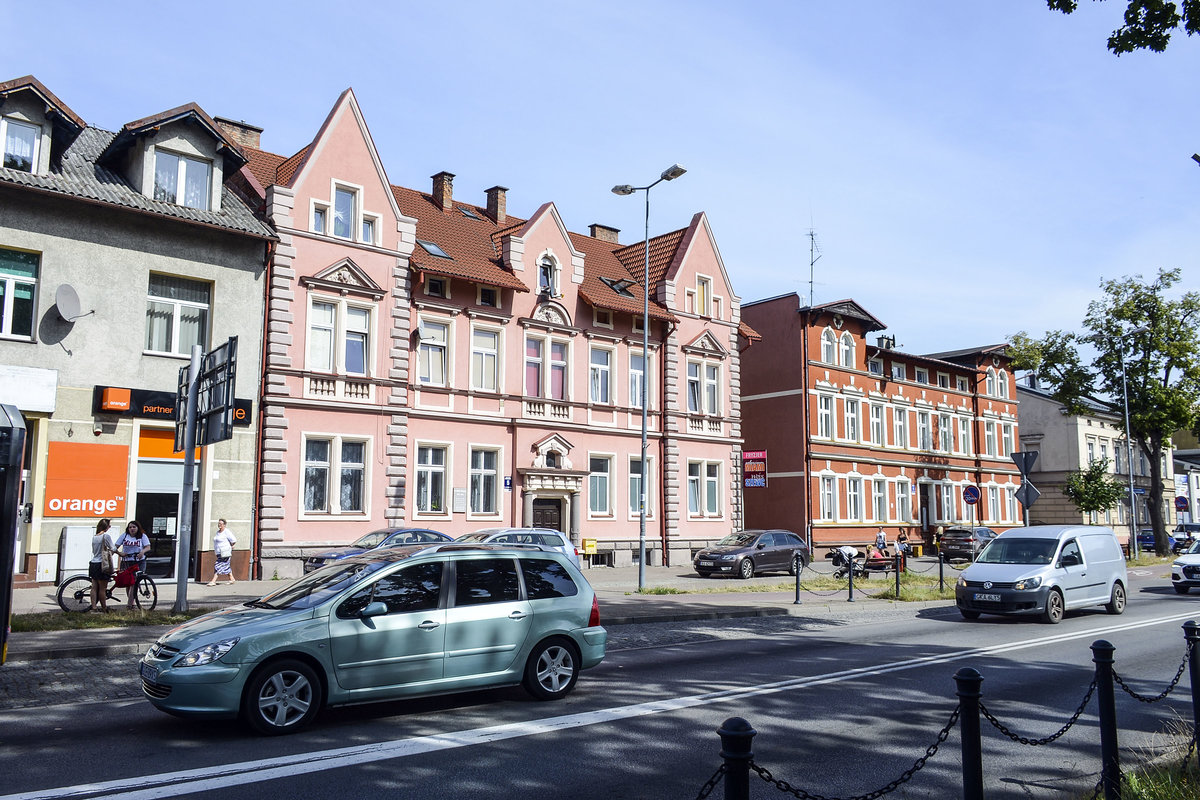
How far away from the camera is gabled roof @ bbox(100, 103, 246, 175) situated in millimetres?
23062

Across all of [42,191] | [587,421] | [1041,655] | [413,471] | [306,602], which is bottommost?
[1041,655]

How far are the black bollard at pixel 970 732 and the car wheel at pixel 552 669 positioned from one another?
16.2ft

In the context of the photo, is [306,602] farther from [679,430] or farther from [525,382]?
[679,430]

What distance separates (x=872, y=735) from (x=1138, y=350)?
4606 cm

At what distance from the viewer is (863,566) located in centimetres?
3011

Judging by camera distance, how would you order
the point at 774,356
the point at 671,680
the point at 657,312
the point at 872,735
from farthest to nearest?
1. the point at 774,356
2. the point at 657,312
3. the point at 671,680
4. the point at 872,735

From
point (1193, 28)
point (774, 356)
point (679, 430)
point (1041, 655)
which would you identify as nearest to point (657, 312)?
point (679, 430)

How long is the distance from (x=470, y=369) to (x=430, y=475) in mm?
3714

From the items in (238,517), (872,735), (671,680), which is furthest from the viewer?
(238,517)

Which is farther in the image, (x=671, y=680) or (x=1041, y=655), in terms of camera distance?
(x=1041, y=655)

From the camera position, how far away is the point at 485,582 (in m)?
9.12

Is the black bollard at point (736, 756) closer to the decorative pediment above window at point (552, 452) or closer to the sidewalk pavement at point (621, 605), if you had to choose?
the sidewalk pavement at point (621, 605)

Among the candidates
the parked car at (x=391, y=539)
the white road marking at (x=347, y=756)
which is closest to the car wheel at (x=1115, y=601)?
the white road marking at (x=347, y=756)

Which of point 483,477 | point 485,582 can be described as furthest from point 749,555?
point 485,582
